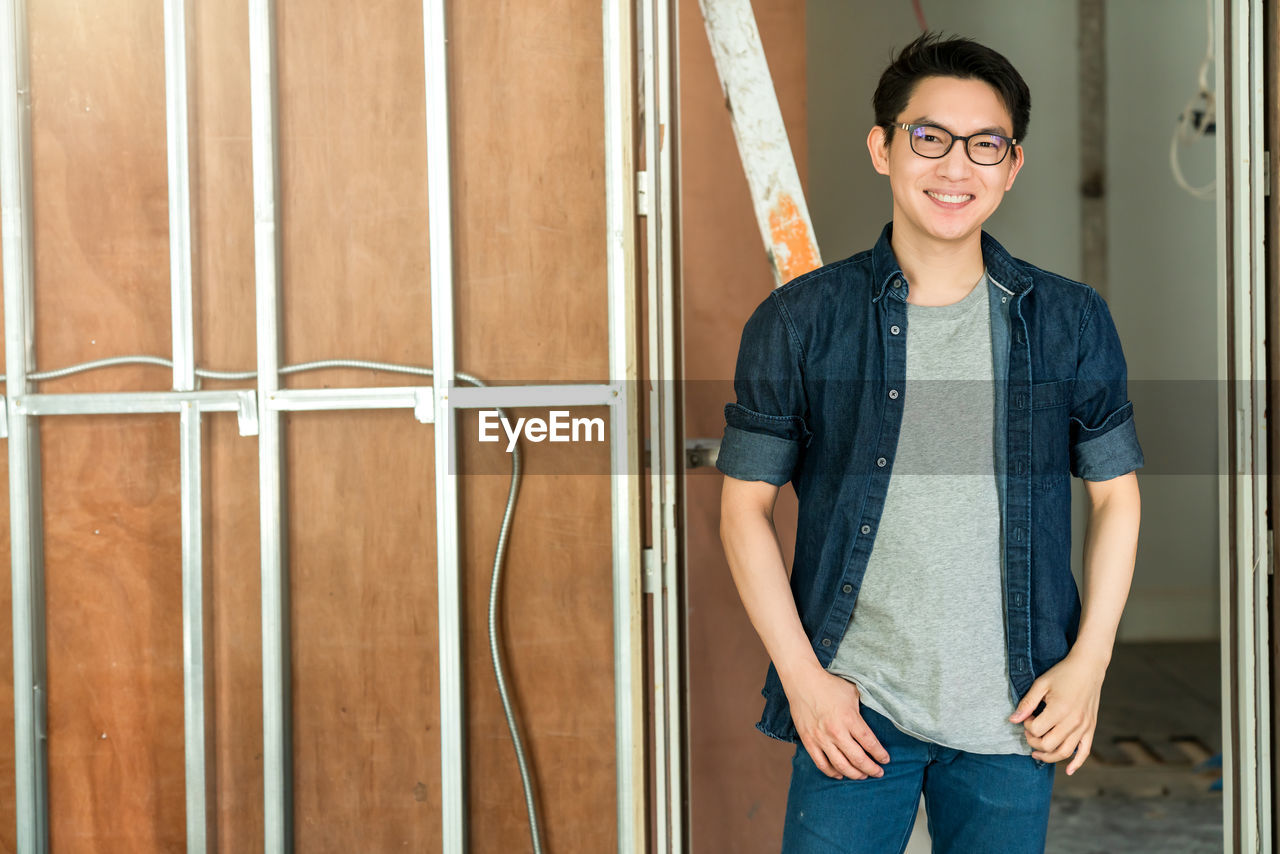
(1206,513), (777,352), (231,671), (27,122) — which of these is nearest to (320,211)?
(27,122)

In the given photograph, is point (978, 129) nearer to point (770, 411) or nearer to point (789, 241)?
point (770, 411)

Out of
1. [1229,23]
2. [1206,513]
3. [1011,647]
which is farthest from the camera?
[1206,513]

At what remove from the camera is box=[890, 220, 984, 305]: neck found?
1.12m

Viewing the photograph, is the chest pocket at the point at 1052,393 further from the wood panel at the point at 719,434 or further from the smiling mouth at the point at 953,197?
the wood panel at the point at 719,434

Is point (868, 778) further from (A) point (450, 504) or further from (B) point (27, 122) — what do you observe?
(B) point (27, 122)

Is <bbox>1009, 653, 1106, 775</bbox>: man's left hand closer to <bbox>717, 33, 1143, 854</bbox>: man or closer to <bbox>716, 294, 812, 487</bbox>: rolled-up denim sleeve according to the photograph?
<bbox>717, 33, 1143, 854</bbox>: man

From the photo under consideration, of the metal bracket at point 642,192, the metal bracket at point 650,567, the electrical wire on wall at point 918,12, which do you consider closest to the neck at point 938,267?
the metal bracket at point 642,192

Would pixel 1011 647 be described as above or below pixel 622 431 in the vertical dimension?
below

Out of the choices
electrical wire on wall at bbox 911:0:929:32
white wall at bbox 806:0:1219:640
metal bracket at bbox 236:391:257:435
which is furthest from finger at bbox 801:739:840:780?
white wall at bbox 806:0:1219:640

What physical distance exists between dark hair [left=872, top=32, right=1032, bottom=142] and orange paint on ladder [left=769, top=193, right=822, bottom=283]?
499 mm

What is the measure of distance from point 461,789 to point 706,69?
64.4 inches

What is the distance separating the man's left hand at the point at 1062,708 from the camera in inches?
41.2

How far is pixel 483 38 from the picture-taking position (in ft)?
5.69

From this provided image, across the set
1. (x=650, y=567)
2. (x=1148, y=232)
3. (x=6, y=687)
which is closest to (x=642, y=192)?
(x=650, y=567)
